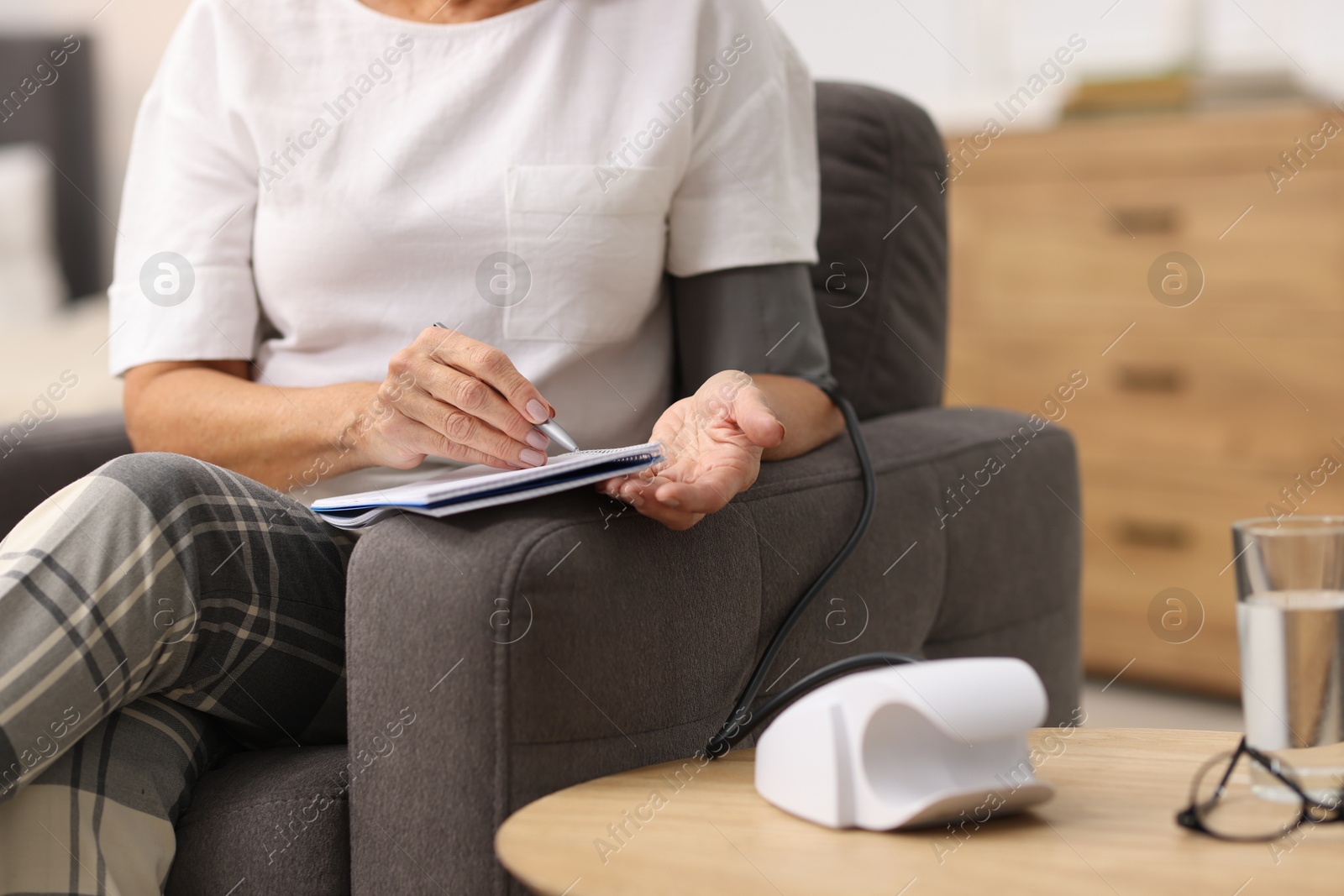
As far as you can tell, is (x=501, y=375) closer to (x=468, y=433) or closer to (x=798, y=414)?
(x=468, y=433)

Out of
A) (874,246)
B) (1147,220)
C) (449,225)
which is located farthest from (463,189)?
(1147,220)

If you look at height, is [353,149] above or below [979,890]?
above

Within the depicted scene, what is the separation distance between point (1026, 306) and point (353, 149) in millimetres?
1565

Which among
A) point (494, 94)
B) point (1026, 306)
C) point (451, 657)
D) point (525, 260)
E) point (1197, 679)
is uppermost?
point (494, 94)

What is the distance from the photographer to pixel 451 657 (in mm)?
666

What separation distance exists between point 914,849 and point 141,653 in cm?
43

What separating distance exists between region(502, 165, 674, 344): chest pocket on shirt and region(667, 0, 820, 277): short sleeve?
0.04 meters

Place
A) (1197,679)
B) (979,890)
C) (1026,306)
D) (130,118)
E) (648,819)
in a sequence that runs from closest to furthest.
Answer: (979,890)
(648,819)
(1197,679)
(1026,306)
(130,118)

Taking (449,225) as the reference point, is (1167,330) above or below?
below

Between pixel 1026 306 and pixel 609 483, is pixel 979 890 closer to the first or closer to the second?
pixel 609 483

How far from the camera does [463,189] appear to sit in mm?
973

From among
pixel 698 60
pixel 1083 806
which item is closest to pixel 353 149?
pixel 698 60

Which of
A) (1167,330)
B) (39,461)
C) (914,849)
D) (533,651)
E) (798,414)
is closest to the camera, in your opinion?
(914,849)

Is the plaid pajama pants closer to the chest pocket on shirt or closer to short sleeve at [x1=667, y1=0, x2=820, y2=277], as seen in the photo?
the chest pocket on shirt
